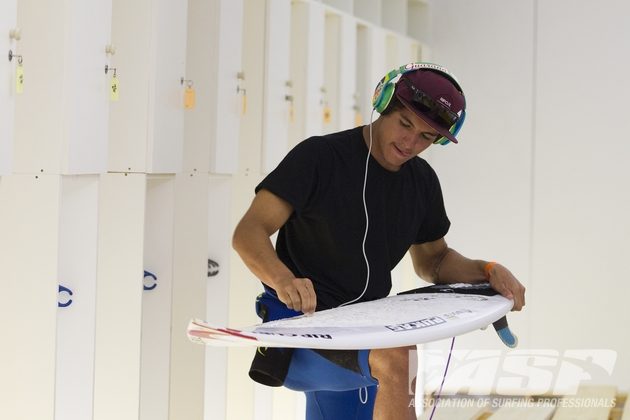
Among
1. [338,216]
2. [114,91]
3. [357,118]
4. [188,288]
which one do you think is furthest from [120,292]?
[357,118]

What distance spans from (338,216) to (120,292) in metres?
0.99

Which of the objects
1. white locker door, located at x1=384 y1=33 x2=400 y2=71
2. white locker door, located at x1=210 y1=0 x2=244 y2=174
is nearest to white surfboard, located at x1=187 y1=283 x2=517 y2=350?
white locker door, located at x1=210 y1=0 x2=244 y2=174

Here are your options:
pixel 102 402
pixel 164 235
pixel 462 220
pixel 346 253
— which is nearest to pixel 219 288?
pixel 164 235

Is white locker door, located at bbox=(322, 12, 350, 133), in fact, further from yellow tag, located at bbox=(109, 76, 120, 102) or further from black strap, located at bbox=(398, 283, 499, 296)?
black strap, located at bbox=(398, 283, 499, 296)

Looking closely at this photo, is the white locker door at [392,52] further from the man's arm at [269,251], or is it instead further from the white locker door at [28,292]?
the man's arm at [269,251]

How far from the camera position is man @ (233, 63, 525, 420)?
6.11 feet

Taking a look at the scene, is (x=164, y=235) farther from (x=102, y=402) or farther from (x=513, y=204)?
(x=513, y=204)

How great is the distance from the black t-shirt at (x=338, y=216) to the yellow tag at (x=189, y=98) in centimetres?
94

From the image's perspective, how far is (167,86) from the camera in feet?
9.14

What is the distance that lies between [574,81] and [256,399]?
247 centimetres

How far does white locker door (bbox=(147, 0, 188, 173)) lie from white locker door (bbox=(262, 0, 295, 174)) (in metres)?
0.60

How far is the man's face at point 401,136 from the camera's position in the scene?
6.70ft

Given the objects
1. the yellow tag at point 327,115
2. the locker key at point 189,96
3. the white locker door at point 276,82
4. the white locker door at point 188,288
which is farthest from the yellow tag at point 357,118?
the locker key at point 189,96

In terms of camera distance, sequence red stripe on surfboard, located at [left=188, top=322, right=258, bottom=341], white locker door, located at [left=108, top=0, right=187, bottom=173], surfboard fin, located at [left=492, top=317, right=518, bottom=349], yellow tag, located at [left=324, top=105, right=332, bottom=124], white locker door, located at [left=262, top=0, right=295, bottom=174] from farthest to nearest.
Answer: yellow tag, located at [left=324, top=105, right=332, bottom=124], white locker door, located at [left=262, top=0, right=295, bottom=174], white locker door, located at [left=108, top=0, right=187, bottom=173], surfboard fin, located at [left=492, top=317, right=518, bottom=349], red stripe on surfboard, located at [left=188, top=322, right=258, bottom=341]
